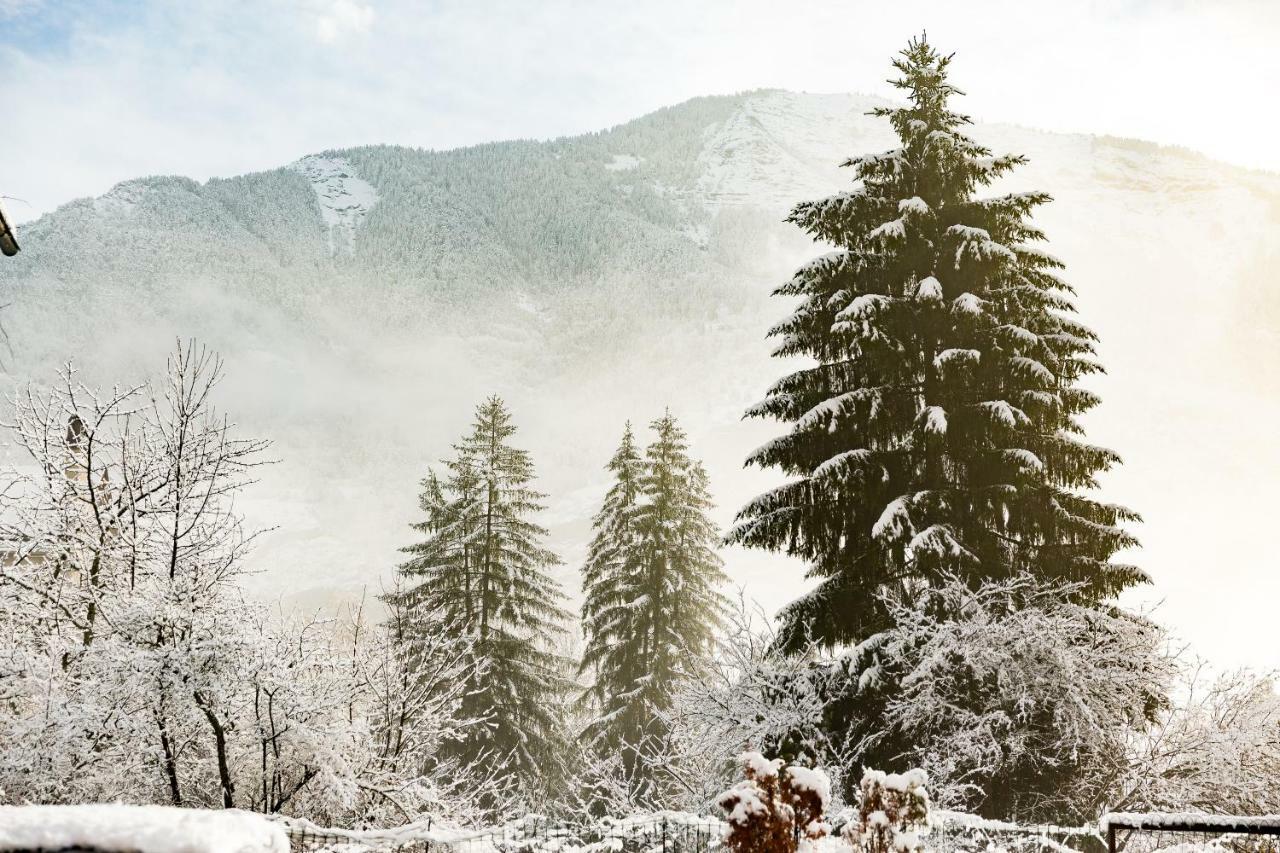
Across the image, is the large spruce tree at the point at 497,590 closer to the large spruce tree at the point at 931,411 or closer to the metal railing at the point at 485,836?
the metal railing at the point at 485,836

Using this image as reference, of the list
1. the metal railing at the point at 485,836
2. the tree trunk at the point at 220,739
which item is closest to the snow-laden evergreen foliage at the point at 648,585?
the metal railing at the point at 485,836

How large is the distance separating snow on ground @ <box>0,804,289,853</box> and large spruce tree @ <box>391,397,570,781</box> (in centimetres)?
2150

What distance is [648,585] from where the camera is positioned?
2483 cm

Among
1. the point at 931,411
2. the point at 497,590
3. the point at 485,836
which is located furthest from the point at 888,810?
the point at 497,590

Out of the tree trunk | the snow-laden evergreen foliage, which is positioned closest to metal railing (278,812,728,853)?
the tree trunk

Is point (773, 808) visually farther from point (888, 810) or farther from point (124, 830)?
point (124, 830)

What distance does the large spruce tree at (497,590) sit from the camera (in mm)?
23844

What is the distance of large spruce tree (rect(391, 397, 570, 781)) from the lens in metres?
23.8

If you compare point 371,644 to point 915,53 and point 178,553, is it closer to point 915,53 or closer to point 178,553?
point 178,553

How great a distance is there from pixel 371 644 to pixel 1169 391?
199931 millimetres

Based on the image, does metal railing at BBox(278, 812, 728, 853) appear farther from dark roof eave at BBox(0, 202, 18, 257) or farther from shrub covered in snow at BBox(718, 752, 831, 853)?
dark roof eave at BBox(0, 202, 18, 257)

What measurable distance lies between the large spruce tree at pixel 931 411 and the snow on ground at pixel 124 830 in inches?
378

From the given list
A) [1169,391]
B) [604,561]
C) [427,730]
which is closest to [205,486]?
[427,730]

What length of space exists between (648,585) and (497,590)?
4651 mm
